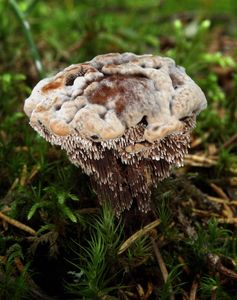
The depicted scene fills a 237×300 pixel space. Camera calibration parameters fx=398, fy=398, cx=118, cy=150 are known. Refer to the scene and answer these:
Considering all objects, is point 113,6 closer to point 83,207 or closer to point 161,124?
point 83,207

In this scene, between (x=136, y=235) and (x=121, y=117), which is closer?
(x=121, y=117)

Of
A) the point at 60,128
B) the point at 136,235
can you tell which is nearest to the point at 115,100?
the point at 60,128

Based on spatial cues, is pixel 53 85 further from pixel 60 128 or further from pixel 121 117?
pixel 121 117

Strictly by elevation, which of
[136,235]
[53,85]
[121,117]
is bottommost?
[136,235]

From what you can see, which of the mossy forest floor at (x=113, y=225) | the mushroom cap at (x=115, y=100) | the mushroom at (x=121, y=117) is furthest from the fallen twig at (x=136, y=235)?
the mushroom cap at (x=115, y=100)

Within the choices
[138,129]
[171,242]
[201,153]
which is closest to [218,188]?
[201,153]

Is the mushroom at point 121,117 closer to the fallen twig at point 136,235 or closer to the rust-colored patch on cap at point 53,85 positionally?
the rust-colored patch on cap at point 53,85

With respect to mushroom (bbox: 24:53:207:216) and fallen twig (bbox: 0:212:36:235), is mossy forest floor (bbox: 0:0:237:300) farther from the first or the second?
mushroom (bbox: 24:53:207:216)

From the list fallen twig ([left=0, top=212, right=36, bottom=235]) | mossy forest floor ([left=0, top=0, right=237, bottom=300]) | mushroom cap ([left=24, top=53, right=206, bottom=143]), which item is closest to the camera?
mushroom cap ([left=24, top=53, right=206, bottom=143])

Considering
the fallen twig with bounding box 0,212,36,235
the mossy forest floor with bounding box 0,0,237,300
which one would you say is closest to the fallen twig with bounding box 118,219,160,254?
the mossy forest floor with bounding box 0,0,237,300
